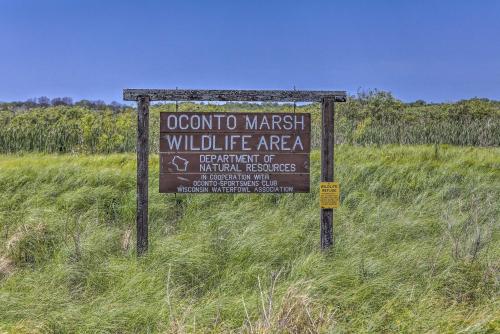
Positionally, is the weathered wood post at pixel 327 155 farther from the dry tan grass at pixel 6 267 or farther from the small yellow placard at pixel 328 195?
the dry tan grass at pixel 6 267

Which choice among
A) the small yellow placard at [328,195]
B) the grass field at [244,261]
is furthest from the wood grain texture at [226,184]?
the grass field at [244,261]

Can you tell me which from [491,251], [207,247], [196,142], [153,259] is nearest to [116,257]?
[153,259]

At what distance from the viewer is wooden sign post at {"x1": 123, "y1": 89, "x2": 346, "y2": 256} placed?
4.51m

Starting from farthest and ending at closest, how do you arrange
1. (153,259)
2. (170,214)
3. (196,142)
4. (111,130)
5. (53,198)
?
(111,130), (53,198), (170,214), (196,142), (153,259)

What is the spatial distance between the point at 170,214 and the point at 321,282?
2.98 m

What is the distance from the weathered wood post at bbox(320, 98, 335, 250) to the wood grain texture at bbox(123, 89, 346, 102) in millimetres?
124

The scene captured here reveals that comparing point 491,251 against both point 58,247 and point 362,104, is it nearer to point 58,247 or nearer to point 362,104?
point 58,247

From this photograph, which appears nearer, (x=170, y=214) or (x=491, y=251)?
(x=491, y=251)

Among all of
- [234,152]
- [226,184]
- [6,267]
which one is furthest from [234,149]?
[6,267]

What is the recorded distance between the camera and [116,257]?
4.38 metres

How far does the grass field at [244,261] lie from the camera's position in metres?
3.07

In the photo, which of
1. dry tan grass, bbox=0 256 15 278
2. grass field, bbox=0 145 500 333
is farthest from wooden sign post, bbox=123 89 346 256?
dry tan grass, bbox=0 256 15 278

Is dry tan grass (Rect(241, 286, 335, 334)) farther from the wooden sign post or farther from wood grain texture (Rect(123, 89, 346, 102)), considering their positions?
wood grain texture (Rect(123, 89, 346, 102))

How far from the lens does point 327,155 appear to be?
15.3ft
